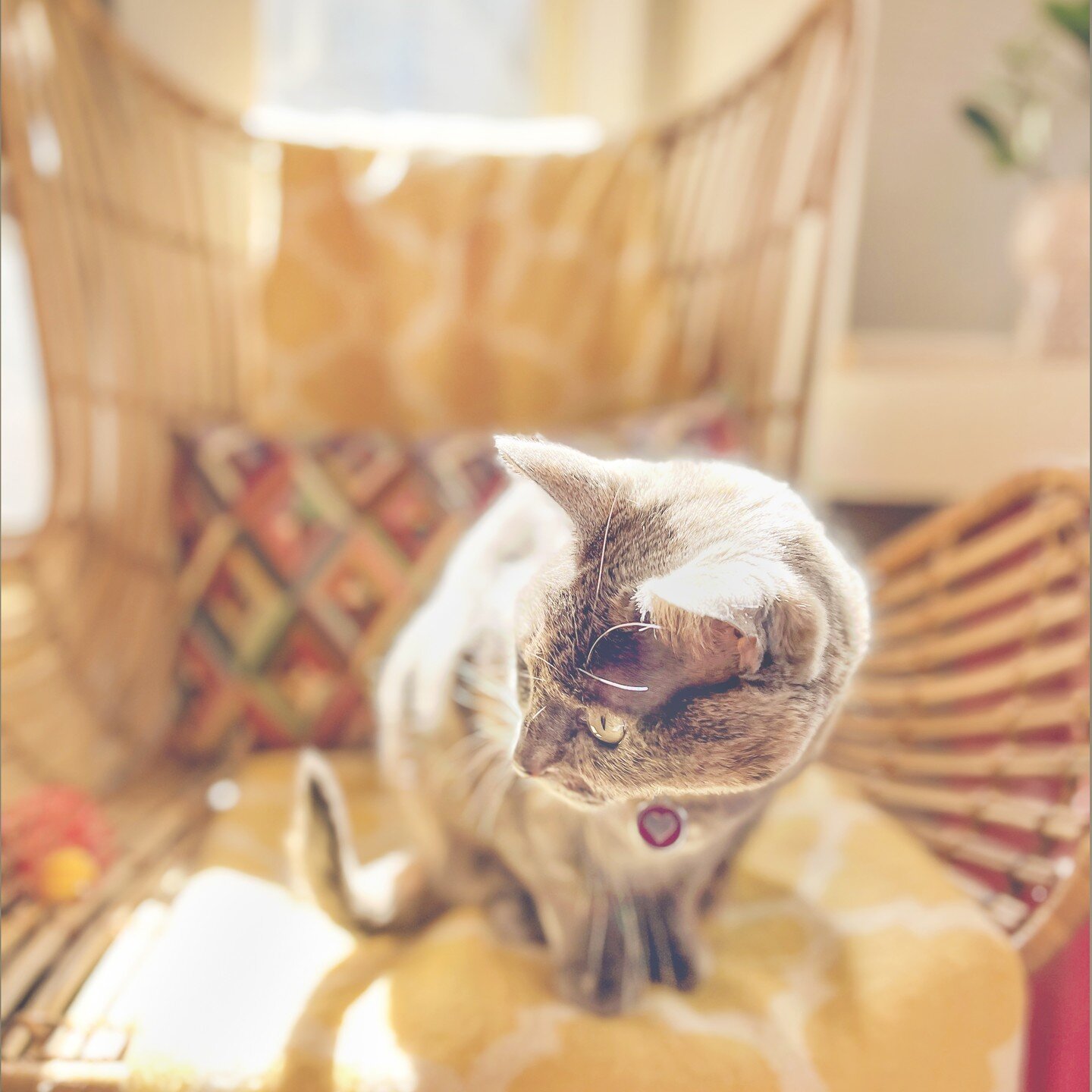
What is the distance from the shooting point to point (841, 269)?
1.23 meters

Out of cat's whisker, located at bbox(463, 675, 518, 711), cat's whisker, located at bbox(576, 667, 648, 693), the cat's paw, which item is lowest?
the cat's paw

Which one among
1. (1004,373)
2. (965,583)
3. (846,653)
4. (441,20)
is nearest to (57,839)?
(846,653)

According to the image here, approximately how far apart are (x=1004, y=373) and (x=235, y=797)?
3.23 feet

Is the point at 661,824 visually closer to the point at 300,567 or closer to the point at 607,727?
the point at 607,727

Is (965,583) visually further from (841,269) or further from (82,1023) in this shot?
(82,1023)

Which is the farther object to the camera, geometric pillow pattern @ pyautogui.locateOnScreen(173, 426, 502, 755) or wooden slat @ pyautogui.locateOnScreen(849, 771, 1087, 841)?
geometric pillow pattern @ pyautogui.locateOnScreen(173, 426, 502, 755)

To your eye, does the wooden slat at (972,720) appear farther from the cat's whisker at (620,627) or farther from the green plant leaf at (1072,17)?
the green plant leaf at (1072,17)

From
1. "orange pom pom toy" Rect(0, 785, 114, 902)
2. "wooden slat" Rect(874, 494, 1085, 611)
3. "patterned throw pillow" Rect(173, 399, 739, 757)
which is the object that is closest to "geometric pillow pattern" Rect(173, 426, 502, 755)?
"patterned throw pillow" Rect(173, 399, 739, 757)

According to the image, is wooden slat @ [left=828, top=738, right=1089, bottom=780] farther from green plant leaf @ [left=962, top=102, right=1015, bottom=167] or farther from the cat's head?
green plant leaf @ [left=962, top=102, right=1015, bottom=167]

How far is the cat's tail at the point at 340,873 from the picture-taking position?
19.6 inches

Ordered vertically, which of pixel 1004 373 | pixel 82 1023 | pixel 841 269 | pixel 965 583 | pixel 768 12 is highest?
pixel 768 12

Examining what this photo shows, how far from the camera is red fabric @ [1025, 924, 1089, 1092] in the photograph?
44 centimetres

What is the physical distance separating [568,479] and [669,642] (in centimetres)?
8

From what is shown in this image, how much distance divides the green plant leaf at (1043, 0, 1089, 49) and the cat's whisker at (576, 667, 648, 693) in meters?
0.96
